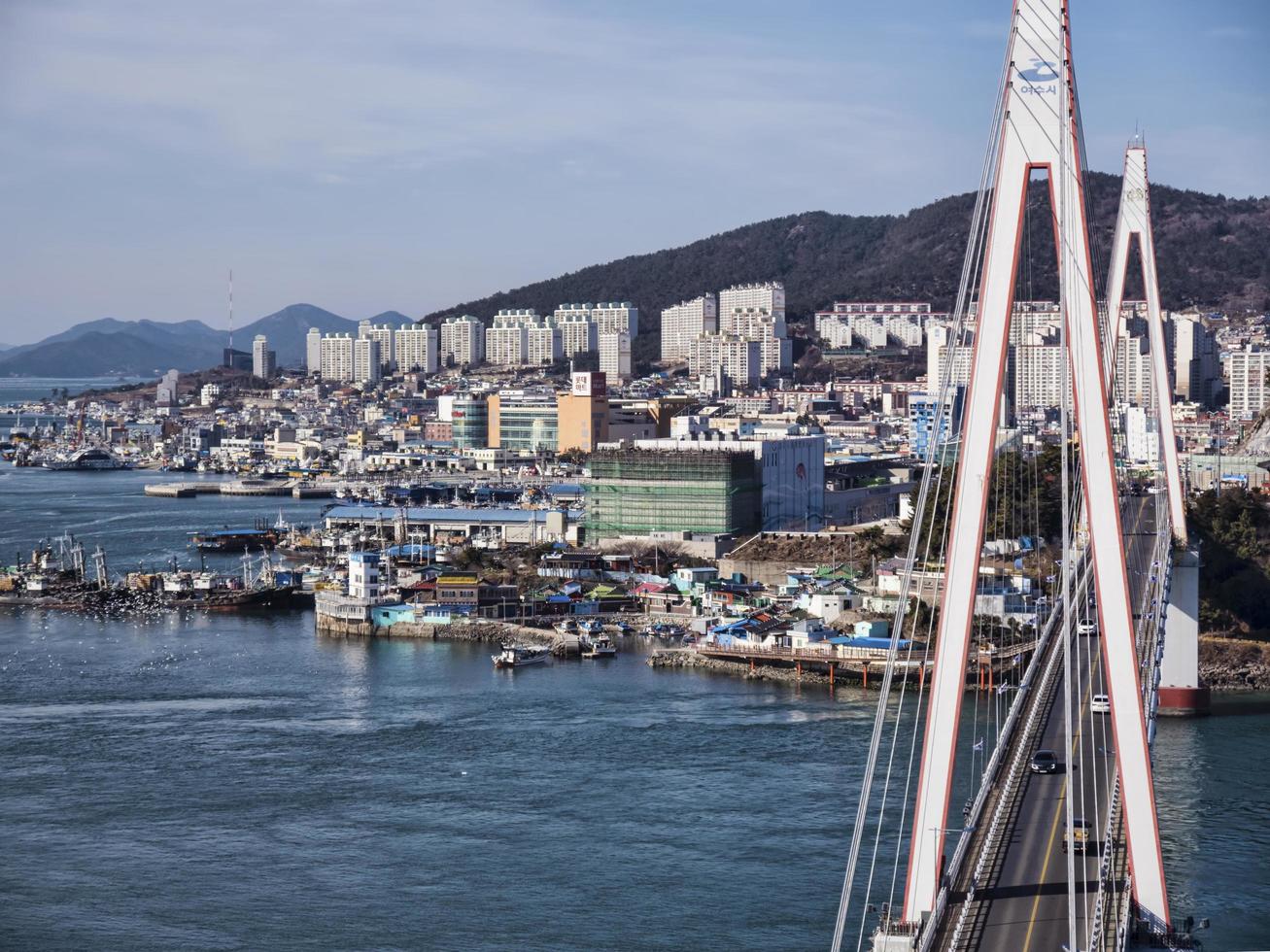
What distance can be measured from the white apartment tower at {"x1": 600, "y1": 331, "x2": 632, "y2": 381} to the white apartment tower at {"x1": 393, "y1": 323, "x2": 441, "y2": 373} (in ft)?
16.3

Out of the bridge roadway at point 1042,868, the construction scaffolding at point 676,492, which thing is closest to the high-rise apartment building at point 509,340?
the construction scaffolding at point 676,492

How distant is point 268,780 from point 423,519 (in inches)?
313

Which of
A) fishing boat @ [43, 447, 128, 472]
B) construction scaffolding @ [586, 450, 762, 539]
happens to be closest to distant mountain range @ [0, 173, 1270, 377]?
A: fishing boat @ [43, 447, 128, 472]

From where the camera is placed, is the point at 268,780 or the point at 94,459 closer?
the point at 268,780

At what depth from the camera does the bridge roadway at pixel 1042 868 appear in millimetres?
3008

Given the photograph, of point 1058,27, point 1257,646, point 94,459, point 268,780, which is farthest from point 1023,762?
point 94,459

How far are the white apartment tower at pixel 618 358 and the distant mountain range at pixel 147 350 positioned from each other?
2559 cm

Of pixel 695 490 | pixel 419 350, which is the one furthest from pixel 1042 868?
pixel 419 350

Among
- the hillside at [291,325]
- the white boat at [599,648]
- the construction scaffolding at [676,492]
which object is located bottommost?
the white boat at [599,648]

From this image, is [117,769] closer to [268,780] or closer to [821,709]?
[268,780]

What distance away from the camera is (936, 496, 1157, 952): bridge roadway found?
301cm

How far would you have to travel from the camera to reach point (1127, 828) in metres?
3.09

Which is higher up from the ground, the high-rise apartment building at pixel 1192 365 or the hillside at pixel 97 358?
the hillside at pixel 97 358

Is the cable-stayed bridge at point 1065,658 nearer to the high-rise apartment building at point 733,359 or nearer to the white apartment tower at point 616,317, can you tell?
the high-rise apartment building at point 733,359
